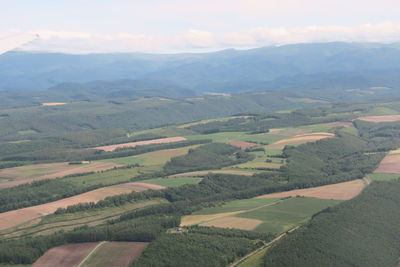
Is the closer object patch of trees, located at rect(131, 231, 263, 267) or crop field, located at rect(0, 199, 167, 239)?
patch of trees, located at rect(131, 231, 263, 267)

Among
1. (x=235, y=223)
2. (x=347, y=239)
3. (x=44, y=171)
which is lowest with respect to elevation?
(x=44, y=171)

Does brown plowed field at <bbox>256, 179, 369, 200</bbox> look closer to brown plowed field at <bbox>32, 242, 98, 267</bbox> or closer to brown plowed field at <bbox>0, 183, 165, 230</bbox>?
brown plowed field at <bbox>0, 183, 165, 230</bbox>

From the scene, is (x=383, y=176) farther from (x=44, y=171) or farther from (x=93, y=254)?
(x=44, y=171)

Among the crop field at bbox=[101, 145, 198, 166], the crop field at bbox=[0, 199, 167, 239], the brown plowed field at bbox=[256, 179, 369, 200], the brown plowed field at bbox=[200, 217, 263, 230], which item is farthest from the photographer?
the crop field at bbox=[101, 145, 198, 166]

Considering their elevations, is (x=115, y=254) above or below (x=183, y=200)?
above

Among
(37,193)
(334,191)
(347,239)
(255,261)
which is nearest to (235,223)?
(255,261)

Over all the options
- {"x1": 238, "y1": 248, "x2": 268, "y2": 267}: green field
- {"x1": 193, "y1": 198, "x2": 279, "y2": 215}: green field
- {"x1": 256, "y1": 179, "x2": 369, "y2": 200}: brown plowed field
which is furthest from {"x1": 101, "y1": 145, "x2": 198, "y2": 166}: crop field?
{"x1": 238, "y1": 248, "x2": 268, "y2": 267}: green field

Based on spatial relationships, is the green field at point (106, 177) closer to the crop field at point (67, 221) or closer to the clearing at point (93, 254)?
the crop field at point (67, 221)

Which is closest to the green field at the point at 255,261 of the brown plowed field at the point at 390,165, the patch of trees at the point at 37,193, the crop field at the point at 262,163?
the patch of trees at the point at 37,193
